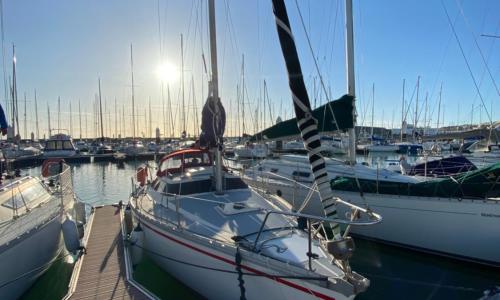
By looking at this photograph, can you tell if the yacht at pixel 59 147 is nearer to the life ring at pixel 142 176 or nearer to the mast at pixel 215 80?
the life ring at pixel 142 176

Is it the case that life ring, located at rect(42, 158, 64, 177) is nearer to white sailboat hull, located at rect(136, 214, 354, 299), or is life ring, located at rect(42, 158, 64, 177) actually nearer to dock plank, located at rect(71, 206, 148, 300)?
dock plank, located at rect(71, 206, 148, 300)

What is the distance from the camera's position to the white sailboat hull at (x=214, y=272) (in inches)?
168

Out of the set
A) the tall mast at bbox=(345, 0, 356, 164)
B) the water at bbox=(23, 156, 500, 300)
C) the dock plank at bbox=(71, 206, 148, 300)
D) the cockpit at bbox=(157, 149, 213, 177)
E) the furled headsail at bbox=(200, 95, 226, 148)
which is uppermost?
the tall mast at bbox=(345, 0, 356, 164)

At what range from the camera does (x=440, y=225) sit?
814cm

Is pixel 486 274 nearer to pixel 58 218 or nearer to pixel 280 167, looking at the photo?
pixel 280 167

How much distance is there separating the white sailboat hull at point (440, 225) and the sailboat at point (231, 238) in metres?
1.59

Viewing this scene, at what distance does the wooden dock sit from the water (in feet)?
2.16

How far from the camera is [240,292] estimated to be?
4.83 meters

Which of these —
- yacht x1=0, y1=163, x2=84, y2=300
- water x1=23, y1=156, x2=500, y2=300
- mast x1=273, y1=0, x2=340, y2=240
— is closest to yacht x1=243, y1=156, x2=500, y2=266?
water x1=23, y1=156, x2=500, y2=300

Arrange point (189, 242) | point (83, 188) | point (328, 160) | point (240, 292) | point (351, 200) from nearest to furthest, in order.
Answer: point (240, 292) → point (189, 242) → point (351, 200) → point (328, 160) → point (83, 188)

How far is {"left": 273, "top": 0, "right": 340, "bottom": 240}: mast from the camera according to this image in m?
4.38

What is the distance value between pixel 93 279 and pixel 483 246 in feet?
26.7

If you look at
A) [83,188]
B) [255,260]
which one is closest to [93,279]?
[255,260]

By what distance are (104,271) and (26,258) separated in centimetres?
138
